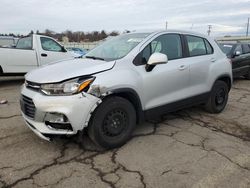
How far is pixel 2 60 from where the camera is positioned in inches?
344

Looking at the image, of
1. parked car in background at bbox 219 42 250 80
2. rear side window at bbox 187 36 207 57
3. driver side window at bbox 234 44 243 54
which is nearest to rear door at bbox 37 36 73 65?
rear side window at bbox 187 36 207 57

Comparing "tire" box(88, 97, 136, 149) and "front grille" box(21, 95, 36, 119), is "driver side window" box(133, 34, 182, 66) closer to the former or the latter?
"tire" box(88, 97, 136, 149)

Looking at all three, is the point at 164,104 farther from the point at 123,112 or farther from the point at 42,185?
the point at 42,185

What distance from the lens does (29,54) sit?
934cm

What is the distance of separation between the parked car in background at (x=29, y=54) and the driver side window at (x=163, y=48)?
15.7 ft

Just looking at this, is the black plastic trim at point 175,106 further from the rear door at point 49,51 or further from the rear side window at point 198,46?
the rear door at point 49,51

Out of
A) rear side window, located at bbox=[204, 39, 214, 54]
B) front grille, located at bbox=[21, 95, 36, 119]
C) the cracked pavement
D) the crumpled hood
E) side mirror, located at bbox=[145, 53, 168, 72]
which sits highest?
rear side window, located at bbox=[204, 39, 214, 54]

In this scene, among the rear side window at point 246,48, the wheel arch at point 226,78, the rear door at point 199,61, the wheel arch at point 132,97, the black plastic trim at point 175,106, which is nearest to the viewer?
the wheel arch at point 132,97

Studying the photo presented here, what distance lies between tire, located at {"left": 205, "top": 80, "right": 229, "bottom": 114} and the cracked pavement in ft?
1.82

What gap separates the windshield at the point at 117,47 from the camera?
4.29 m

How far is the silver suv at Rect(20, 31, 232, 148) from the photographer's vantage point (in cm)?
347

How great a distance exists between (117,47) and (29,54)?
576cm

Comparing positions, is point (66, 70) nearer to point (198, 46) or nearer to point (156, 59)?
point (156, 59)

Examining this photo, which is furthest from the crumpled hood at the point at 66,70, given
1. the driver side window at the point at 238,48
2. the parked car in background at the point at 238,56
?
the driver side window at the point at 238,48
